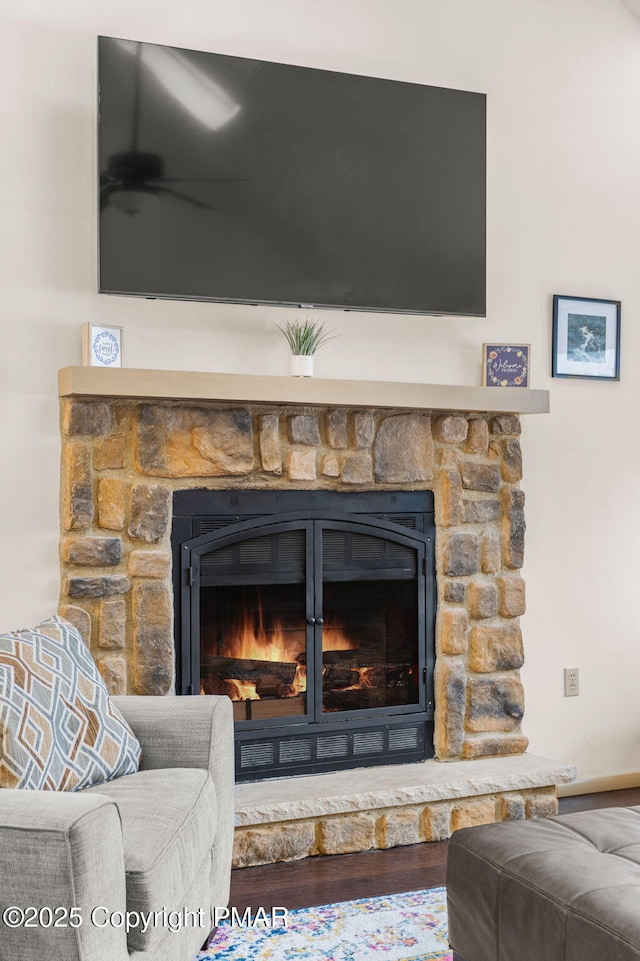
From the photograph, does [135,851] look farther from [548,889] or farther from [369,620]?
[369,620]

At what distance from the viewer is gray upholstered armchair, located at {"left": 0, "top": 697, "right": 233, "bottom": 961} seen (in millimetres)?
1519

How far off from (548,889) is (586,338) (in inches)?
95.5

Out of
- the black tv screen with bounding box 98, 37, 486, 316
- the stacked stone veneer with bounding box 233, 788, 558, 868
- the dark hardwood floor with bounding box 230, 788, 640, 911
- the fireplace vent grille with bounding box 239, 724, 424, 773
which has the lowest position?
the dark hardwood floor with bounding box 230, 788, 640, 911

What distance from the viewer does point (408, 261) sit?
3297 mm

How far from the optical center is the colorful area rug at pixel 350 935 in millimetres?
2277

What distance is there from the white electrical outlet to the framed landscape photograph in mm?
1158

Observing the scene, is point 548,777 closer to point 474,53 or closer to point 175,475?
point 175,475

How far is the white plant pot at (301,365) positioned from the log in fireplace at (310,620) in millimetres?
409

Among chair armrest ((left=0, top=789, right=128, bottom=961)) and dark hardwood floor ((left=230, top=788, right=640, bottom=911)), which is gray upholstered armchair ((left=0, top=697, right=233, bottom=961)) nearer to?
chair armrest ((left=0, top=789, right=128, bottom=961))

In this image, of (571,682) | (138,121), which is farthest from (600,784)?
(138,121)

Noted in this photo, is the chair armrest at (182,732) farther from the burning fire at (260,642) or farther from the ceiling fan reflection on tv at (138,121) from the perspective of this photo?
the ceiling fan reflection on tv at (138,121)

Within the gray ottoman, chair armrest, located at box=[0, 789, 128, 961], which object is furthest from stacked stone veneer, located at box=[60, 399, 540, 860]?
chair armrest, located at box=[0, 789, 128, 961]

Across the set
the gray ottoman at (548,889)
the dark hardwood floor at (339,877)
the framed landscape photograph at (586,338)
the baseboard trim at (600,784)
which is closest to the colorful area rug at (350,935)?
the dark hardwood floor at (339,877)

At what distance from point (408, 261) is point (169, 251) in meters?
0.86
